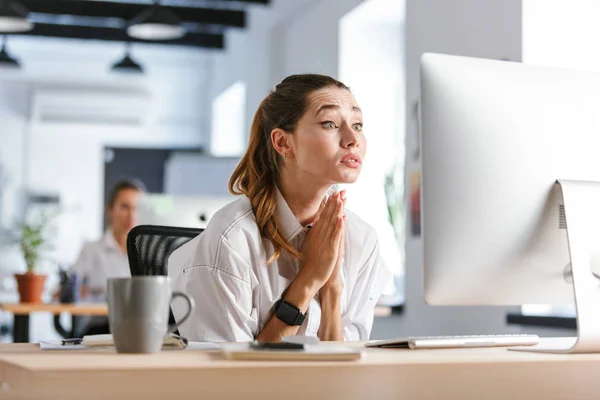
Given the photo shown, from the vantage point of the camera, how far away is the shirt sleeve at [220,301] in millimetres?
1697

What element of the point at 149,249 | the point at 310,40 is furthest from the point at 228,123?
the point at 149,249

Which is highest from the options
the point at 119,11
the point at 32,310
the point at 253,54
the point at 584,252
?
the point at 119,11

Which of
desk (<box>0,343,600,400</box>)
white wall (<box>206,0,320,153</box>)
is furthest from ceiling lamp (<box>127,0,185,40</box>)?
desk (<box>0,343,600,400</box>)

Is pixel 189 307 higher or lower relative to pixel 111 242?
lower

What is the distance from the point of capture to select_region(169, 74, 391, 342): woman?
1741mm

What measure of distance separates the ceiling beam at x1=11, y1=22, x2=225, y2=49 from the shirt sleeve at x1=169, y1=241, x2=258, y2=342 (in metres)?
7.03

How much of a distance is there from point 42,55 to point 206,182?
446 cm

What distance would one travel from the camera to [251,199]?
77.4 inches

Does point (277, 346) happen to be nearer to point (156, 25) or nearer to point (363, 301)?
point (363, 301)

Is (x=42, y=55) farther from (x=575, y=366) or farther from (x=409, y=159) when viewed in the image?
(x=575, y=366)

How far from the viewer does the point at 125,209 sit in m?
5.12

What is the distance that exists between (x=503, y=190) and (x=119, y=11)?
6873mm

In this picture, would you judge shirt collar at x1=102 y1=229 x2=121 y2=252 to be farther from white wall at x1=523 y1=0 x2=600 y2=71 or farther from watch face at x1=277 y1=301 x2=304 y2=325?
watch face at x1=277 y1=301 x2=304 y2=325

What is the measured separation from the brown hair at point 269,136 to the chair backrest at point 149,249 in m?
0.26
